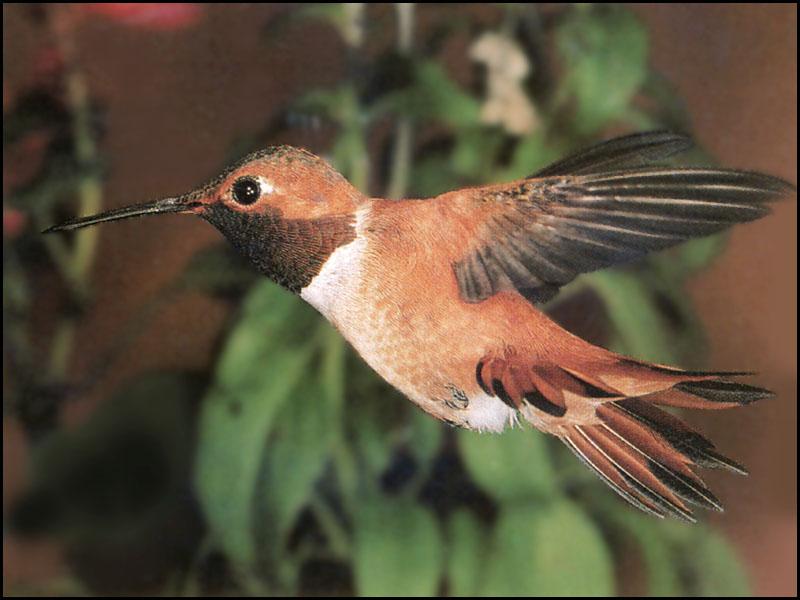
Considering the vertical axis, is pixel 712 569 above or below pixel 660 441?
below

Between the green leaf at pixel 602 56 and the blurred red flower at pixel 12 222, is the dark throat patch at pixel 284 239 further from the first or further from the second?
the blurred red flower at pixel 12 222

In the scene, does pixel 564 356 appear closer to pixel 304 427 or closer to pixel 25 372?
pixel 304 427

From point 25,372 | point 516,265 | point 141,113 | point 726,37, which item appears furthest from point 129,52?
point 516,265

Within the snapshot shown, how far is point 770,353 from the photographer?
68 cm

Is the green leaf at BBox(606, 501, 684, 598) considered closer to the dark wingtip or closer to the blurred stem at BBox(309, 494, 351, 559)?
the blurred stem at BBox(309, 494, 351, 559)

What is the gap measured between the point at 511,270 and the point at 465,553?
1.75 ft

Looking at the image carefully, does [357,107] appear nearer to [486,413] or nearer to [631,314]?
[631,314]

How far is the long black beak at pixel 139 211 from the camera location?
4.3 inches

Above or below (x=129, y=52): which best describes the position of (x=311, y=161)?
above

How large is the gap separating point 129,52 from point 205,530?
0.35m

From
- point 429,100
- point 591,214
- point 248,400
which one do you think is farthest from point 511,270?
point 248,400

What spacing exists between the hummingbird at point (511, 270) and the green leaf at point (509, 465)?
0.43 meters

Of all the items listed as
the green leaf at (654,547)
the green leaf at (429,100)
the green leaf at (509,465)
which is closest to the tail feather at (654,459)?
the green leaf at (429,100)

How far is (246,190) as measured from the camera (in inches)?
4.4
